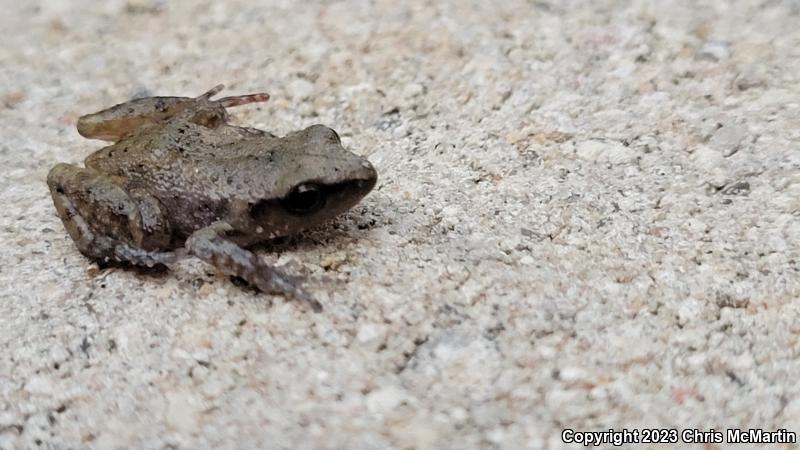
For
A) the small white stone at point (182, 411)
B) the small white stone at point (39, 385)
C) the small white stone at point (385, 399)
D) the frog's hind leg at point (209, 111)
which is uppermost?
the frog's hind leg at point (209, 111)

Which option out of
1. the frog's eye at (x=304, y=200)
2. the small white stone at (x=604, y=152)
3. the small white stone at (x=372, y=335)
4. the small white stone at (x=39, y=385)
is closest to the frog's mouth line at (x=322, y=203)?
the frog's eye at (x=304, y=200)

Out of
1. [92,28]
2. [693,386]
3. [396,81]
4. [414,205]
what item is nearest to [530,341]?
[693,386]

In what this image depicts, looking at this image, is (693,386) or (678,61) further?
(678,61)

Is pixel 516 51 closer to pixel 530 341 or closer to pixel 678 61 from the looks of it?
pixel 678 61

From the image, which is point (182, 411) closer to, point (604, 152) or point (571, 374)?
point (571, 374)

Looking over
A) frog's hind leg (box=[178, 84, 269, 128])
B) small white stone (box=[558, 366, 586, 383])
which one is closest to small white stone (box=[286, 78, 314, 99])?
frog's hind leg (box=[178, 84, 269, 128])

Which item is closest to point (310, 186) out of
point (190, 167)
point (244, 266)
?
point (244, 266)

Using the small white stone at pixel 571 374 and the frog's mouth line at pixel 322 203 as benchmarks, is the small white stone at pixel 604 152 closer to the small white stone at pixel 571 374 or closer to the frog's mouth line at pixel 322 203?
the frog's mouth line at pixel 322 203
